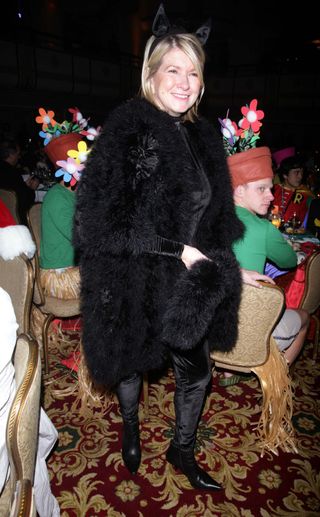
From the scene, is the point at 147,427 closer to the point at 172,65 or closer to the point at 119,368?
the point at 119,368

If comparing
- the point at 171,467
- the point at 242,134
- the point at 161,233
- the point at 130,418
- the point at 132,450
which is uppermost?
the point at 242,134

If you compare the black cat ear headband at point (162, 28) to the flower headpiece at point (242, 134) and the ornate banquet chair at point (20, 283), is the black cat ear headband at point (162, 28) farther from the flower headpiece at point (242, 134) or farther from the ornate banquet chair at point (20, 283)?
the ornate banquet chair at point (20, 283)

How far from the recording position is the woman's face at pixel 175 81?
142cm

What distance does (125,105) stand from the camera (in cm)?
138

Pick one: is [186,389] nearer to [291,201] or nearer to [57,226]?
[57,226]

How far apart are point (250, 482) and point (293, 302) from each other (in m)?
1.20

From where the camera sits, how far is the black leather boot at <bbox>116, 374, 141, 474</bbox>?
5.64 ft

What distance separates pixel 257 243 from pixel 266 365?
652 mm

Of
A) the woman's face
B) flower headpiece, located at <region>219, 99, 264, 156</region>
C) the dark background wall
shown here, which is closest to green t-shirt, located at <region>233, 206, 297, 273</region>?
flower headpiece, located at <region>219, 99, 264, 156</region>

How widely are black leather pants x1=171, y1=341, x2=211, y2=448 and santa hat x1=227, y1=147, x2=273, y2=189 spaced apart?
3.02 feet

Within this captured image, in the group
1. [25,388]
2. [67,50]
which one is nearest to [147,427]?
[25,388]

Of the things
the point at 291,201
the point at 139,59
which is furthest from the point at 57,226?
the point at 139,59

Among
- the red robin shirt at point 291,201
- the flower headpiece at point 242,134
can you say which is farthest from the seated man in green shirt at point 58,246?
the red robin shirt at point 291,201

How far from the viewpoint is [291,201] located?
3748 mm
